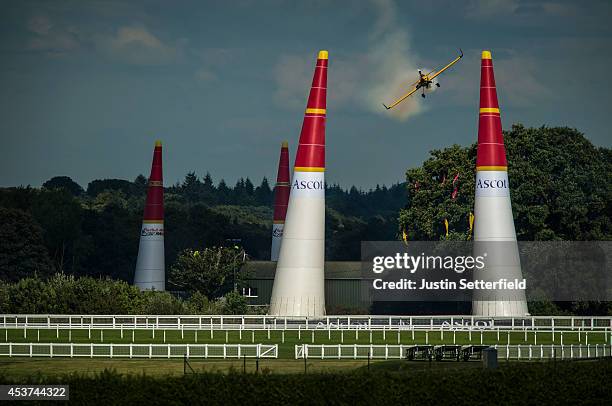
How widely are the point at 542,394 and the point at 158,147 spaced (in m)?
74.9

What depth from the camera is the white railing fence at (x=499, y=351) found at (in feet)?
195

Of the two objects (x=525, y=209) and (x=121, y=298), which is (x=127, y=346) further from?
(x=525, y=209)

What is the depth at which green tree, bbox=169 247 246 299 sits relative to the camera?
→ 125688mm

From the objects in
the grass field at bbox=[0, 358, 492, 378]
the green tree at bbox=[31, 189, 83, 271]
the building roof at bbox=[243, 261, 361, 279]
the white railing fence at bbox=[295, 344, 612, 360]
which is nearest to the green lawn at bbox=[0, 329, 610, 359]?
the white railing fence at bbox=[295, 344, 612, 360]

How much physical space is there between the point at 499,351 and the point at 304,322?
21394 millimetres

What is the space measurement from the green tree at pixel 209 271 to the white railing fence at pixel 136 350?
2350 inches

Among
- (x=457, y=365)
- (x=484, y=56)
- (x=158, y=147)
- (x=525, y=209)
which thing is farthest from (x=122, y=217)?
(x=457, y=365)

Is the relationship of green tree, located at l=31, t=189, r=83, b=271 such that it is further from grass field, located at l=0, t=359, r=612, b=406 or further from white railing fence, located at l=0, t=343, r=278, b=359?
grass field, located at l=0, t=359, r=612, b=406

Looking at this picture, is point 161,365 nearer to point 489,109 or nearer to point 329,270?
point 489,109

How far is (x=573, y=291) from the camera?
9888cm

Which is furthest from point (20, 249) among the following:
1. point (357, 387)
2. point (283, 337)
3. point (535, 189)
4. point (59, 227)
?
point (357, 387)

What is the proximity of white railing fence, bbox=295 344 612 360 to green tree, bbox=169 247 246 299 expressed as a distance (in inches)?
2419

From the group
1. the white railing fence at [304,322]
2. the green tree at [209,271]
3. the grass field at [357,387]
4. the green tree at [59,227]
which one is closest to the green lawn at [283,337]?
the white railing fence at [304,322]

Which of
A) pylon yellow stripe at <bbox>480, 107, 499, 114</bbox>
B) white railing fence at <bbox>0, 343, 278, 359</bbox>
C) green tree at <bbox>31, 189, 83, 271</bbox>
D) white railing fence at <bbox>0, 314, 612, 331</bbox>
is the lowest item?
white railing fence at <bbox>0, 343, 278, 359</bbox>
